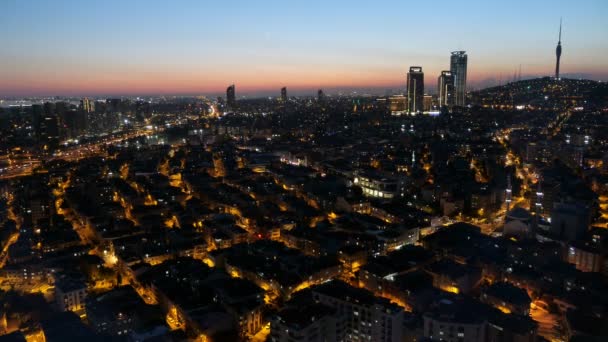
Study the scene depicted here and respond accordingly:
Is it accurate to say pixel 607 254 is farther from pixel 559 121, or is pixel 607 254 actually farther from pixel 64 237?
pixel 559 121

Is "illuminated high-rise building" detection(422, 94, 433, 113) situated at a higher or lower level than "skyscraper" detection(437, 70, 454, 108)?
lower

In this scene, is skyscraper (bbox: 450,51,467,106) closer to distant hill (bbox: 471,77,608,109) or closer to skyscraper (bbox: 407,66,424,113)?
distant hill (bbox: 471,77,608,109)

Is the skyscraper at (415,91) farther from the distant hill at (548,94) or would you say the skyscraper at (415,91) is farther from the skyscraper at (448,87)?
the distant hill at (548,94)

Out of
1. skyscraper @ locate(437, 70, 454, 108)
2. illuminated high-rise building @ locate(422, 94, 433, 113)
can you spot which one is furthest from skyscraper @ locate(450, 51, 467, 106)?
illuminated high-rise building @ locate(422, 94, 433, 113)

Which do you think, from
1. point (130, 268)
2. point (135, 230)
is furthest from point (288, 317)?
point (135, 230)

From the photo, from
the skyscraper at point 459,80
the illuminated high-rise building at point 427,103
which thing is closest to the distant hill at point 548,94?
the skyscraper at point 459,80

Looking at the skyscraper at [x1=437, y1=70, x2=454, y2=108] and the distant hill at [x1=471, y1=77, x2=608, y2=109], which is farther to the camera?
the skyscraper at [x1=437, y1=70, x2=454, y2=108]
